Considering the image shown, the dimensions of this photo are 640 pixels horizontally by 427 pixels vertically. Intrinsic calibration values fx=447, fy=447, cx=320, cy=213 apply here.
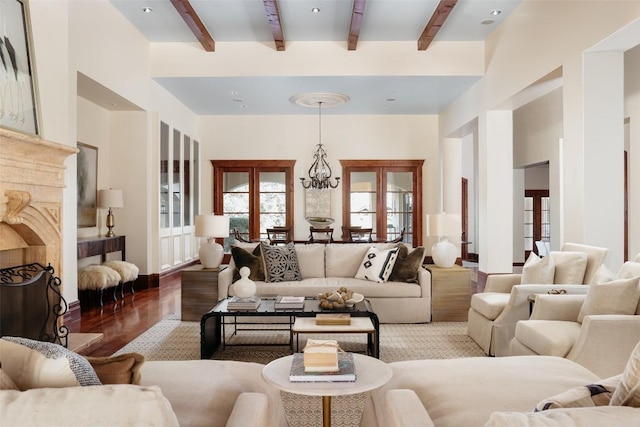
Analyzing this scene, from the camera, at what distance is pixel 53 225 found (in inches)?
151

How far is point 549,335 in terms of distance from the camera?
9.04ft

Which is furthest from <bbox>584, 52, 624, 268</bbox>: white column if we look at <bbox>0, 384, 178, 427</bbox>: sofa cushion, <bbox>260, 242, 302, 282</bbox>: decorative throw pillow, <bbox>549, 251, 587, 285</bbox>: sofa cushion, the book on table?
<bbox>0, 384, 178, 427</bbox>: sofa cushion

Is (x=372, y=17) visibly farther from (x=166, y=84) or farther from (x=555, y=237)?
(x=555, y=237)

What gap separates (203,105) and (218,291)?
501 cm

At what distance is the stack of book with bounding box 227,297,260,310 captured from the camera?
3484mm

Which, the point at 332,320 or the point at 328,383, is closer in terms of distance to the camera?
the point at 328,383

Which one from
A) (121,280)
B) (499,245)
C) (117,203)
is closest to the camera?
(121,280)

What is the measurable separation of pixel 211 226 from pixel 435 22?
12.2ft

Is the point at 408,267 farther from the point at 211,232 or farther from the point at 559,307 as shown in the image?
the point at 211,232

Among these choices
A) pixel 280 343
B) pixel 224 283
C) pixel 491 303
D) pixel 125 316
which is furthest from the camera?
pixel 125 316

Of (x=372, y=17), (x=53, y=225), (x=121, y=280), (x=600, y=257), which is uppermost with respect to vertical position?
(x=372, y=17)

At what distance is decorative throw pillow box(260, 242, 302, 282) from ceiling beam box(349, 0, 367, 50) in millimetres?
2894

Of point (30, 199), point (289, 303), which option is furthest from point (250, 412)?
point (30, 199)

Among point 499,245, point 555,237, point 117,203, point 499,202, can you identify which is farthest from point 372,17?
point 555,237
